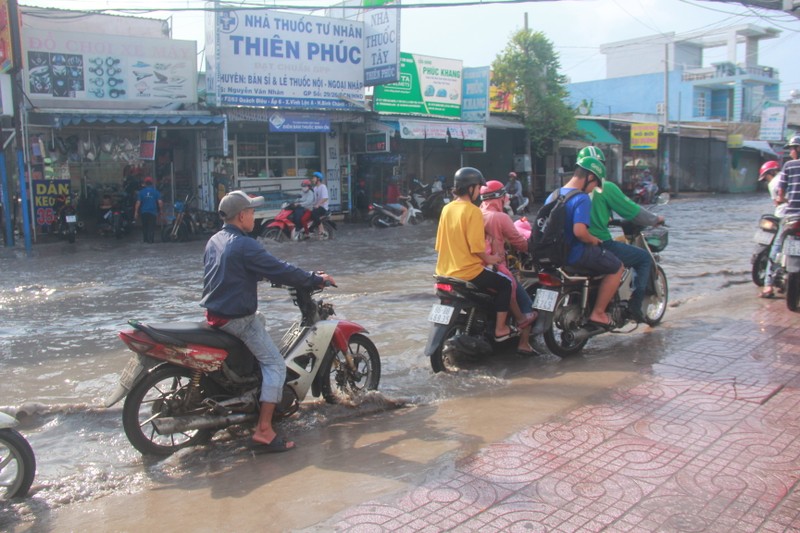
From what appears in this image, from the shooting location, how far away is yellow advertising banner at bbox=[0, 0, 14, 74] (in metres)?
13.9

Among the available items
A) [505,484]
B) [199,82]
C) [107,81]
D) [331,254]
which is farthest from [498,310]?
[199,82]

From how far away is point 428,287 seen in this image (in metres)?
10.6

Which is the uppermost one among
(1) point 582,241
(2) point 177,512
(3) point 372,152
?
(3) point 372,152

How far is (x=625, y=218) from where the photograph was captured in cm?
683

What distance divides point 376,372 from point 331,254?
907cm

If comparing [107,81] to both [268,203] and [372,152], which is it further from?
[372,152]

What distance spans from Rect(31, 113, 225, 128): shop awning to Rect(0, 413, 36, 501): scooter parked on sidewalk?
1313cm

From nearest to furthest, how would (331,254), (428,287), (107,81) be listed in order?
(428,287) → (331,254) → (107,81)

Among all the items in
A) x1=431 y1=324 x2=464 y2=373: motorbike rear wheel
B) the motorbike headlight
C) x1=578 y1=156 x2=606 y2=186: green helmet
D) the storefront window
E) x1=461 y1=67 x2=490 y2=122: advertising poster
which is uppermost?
x1=461 y1=67 x2=490 y2=122: advertising poster

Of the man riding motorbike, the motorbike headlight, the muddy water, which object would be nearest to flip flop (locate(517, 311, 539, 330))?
the muddy water

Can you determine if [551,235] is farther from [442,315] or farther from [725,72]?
[725,72]

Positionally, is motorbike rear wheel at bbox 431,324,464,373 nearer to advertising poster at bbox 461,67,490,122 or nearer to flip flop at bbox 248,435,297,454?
flip flop at bbox 248,435,297,454

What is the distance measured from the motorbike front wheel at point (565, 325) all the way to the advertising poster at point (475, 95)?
1768cm

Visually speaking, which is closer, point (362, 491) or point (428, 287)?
point (362, 491)
